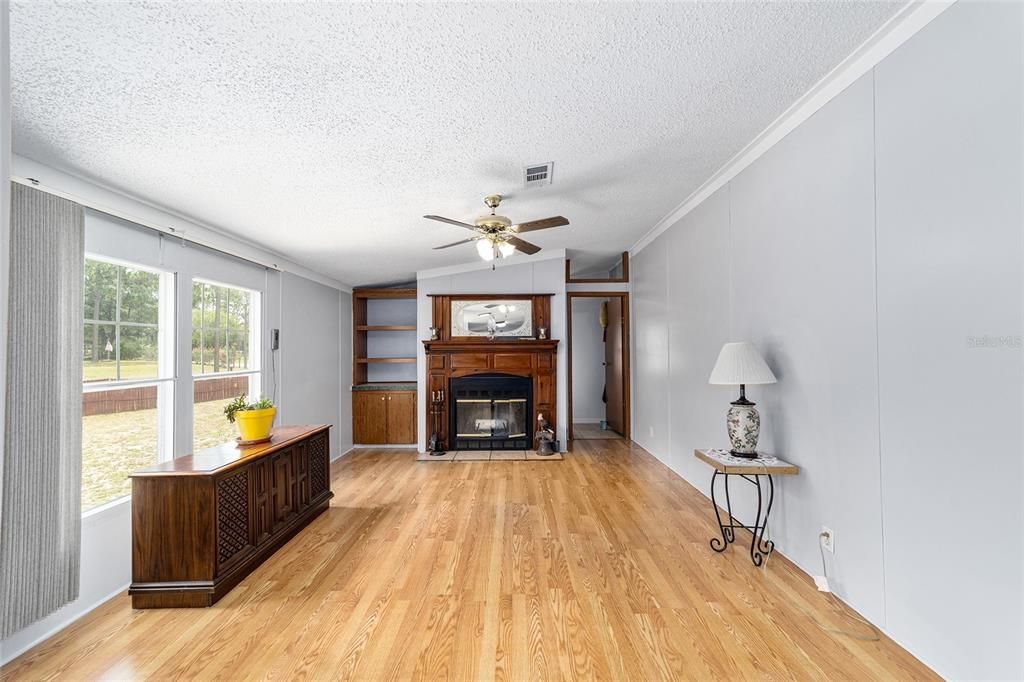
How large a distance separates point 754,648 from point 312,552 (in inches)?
103

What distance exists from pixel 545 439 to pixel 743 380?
132 inches

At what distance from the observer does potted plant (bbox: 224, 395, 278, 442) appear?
316cm

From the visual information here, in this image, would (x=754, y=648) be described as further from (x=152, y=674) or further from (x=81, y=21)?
(x=81, y=21)

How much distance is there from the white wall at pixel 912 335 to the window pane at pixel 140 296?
407cm

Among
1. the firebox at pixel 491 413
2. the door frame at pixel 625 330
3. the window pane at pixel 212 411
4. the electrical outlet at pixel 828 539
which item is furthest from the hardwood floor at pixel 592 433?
the window pane at pixel 212 411

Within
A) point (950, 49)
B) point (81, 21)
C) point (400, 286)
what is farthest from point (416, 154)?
point (400, 286)

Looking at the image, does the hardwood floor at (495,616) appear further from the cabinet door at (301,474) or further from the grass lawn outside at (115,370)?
the grass lawn outside at (115,370)

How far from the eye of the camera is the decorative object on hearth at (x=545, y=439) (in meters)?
5.80

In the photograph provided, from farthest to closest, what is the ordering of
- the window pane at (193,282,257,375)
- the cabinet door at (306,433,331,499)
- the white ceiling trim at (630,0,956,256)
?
the cabinet door at (306,433,331,499)
the window pane at (193,282,257,375)
the white ceiling trim at (630,0,956,256)

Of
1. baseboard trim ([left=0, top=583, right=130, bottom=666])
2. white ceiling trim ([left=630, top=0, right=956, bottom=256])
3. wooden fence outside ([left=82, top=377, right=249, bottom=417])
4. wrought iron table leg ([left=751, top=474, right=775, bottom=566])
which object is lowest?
baseboard trim ([left=0, top=583, right=130, bottom=666])

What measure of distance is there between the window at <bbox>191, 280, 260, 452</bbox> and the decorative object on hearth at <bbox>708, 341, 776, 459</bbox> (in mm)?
3710

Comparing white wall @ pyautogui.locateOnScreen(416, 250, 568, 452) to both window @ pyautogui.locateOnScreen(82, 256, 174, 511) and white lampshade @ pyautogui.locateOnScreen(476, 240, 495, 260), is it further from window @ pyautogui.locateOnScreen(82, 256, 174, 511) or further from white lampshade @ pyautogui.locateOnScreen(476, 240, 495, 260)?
window @ pyautogui.locateOnScreen(82, 256, 174, 511)

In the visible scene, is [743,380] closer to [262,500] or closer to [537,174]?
[537,174]

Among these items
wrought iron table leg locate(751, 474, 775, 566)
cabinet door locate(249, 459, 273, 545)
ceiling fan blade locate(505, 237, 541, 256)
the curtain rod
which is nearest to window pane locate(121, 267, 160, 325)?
the curtain rod
